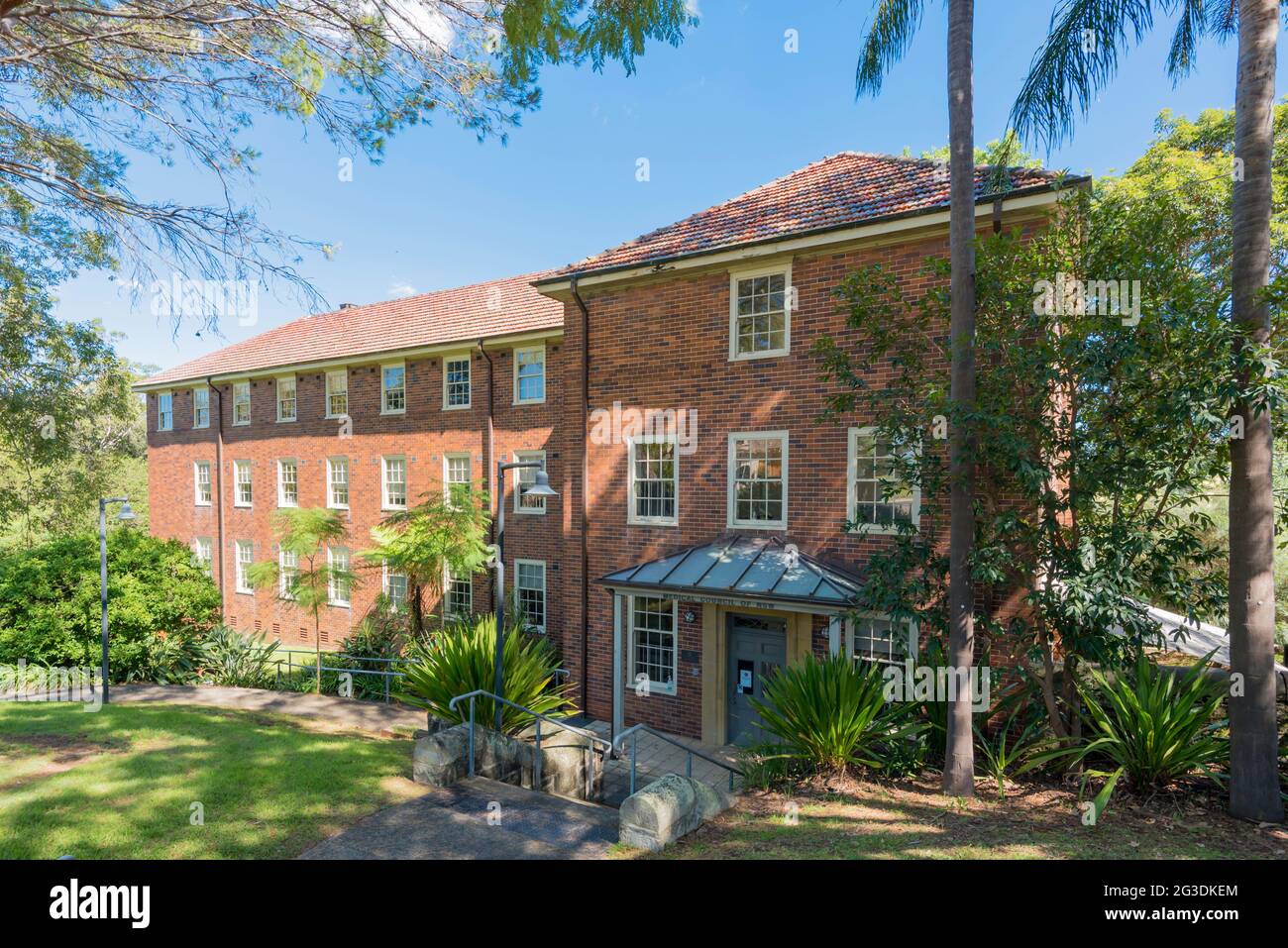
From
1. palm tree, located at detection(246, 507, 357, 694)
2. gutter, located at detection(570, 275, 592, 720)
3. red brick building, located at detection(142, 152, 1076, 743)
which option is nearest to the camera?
red brick building, located at detection(142, 152, 1076, 743)

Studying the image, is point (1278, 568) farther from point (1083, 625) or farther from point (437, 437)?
point (437, 437)

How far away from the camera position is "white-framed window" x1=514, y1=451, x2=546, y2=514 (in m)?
15.7

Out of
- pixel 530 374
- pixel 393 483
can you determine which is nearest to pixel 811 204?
pixel 530 374

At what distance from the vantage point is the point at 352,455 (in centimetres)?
1919

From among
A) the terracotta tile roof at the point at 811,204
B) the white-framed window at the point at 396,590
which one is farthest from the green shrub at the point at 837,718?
the white-framed window at the point at 396,590

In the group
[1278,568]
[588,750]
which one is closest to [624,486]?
[588,750]

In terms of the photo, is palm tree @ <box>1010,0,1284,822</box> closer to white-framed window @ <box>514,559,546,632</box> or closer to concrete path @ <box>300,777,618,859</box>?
concrete path @ <box>300,777,618,859</box>

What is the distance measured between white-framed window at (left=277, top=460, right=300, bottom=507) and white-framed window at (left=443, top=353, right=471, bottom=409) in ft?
23.7

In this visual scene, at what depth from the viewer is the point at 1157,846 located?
17.5 ft

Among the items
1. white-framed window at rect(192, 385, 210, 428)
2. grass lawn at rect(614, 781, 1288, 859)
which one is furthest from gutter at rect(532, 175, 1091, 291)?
white-framed window at rect(192, 385, 210, 428)

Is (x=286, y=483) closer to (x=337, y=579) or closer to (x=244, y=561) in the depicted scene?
(x=244, y=561)

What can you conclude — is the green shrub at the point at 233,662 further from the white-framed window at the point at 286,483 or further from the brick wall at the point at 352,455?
the white-framed window at the point at 286,483

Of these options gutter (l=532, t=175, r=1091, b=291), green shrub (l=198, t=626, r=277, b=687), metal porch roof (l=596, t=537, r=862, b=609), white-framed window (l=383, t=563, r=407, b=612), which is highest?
gutter (l=532, t=175, r=1091, b=291)
